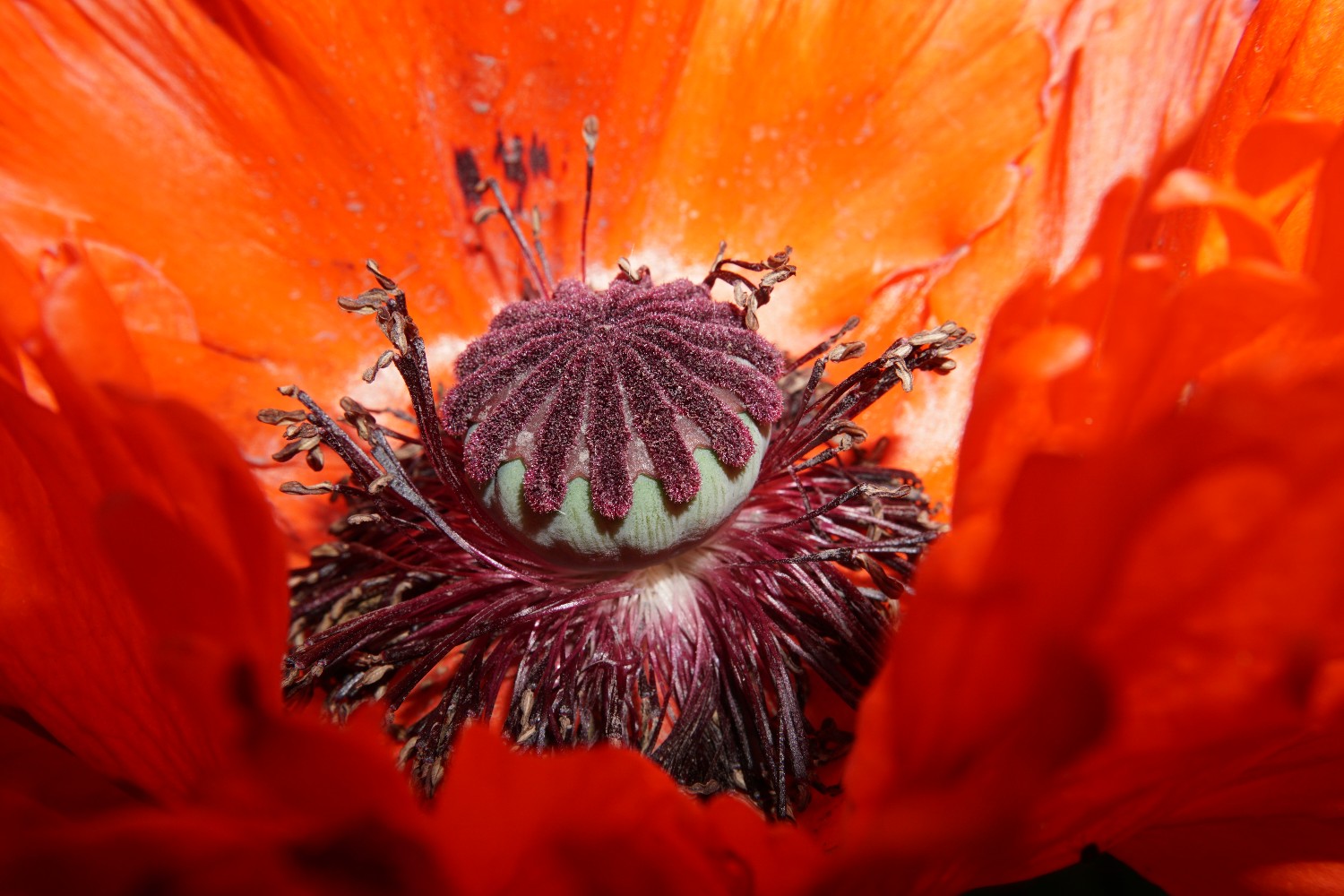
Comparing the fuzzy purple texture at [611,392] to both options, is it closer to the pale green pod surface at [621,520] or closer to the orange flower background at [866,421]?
the pale green pod surface at [621,520]

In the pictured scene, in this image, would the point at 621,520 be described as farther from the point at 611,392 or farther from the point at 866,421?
the point at 866,421

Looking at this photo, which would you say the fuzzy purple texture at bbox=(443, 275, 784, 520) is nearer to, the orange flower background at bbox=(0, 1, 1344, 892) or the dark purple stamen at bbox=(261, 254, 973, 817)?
the dark purple stamen at bbox=(261, 254, 973, 817)

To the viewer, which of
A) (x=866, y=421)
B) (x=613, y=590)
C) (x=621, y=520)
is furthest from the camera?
(x=866, y=421)

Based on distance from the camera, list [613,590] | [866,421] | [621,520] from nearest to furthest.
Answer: [621,520]
[613,590]
[866,421]

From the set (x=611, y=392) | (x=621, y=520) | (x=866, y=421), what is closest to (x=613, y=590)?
(x=621, y=520)

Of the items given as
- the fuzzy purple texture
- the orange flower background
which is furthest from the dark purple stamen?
the orange flower background

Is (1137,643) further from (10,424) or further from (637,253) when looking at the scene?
(637,253)
